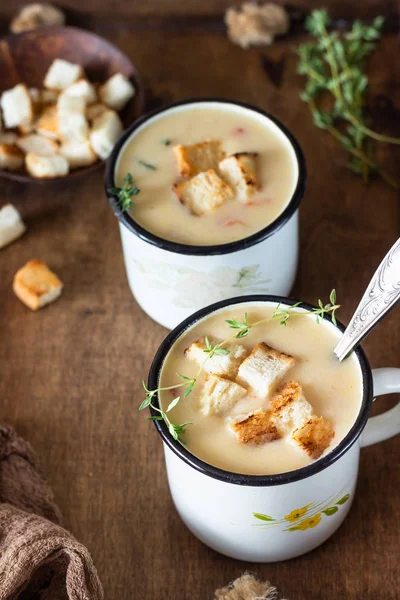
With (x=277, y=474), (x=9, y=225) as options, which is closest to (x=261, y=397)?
(x=277, y=474)

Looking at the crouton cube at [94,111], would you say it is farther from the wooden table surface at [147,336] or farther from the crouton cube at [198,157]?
the crouton cube at [198,157]

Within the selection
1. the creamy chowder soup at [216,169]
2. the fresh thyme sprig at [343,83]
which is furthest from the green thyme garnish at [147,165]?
the fresh thyme sprig at [343,83]

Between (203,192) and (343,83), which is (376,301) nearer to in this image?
(203,192)

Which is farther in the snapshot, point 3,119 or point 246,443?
point 3,119

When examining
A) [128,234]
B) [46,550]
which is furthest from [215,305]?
[46,550]

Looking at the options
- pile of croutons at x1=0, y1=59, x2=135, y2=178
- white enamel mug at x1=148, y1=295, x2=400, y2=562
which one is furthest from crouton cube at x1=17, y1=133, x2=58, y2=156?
white enamel mug at x1=148, y1=295, x2=400, y2=562

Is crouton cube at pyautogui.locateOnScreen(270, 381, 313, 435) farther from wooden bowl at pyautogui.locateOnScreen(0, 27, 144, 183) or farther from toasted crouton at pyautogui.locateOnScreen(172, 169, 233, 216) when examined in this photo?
wooden bowl at pyautogui.locateOnScreen(0, 27, 144, 183)

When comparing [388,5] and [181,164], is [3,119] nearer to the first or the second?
[181,164]
